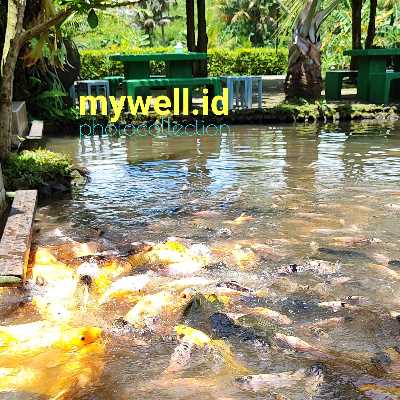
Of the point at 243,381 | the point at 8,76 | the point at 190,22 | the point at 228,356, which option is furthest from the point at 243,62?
the point at 243,381

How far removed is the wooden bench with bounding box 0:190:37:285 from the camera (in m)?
4.97

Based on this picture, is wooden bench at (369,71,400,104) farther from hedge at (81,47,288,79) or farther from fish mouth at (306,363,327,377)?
hedge at (81,47,288,79)

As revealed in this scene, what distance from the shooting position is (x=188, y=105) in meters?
16.2

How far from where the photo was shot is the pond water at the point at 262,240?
12.5 ft

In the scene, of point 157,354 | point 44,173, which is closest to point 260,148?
point 44,173

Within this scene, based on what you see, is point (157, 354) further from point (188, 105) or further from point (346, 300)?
point (188, 105)

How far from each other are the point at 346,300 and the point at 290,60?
1394cm

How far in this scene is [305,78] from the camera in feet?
58.0

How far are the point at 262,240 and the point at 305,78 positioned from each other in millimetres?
12126

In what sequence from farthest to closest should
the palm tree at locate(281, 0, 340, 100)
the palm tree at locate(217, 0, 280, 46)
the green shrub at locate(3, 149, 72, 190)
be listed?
the palm tree at locate(217, 0, 280, 46)
the palm tree at locate(281, 0, 340, 100)
the green shrub at locate(3, 149, 72, 190)

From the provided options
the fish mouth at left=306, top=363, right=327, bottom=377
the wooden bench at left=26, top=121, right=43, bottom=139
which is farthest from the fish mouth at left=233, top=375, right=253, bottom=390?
the wooden bench at left=26, top=121, right=43, bottom=139

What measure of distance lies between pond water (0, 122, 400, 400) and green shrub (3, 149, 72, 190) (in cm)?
42

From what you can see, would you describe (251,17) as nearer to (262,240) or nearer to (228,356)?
(262,240)

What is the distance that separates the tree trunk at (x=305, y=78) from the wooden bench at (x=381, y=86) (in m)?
1.73
